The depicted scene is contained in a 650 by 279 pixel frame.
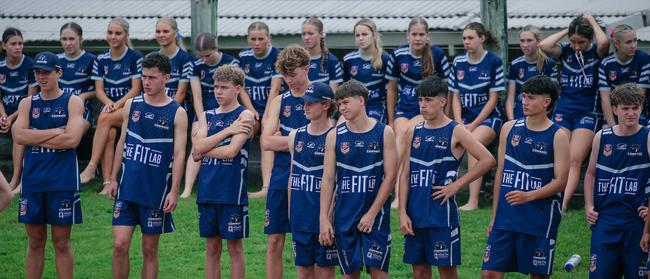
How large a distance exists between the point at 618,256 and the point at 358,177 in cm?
221

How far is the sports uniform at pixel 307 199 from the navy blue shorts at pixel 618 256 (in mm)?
2149

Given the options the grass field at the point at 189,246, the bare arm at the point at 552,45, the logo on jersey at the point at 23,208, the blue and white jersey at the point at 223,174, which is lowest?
the grass field at the point at 189,246

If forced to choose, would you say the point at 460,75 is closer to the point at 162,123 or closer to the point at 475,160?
the point at 475,160

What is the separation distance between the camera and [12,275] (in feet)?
34.9

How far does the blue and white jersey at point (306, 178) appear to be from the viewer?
902 cm

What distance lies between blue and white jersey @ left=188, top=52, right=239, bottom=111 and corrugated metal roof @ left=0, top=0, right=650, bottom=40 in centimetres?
191

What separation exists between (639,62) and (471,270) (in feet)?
11.2

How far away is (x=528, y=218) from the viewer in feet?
28.3

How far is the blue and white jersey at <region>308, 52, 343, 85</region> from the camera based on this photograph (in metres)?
13.1

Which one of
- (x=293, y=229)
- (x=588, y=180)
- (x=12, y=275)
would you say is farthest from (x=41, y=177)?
(x=588, y=180)

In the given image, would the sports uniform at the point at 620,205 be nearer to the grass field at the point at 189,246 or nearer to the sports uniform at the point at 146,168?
the grass field at the point at 189,246

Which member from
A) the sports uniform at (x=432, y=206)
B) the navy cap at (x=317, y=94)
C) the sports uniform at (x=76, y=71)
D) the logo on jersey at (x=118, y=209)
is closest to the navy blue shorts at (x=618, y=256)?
the sports uniform at (x=432, y=206)

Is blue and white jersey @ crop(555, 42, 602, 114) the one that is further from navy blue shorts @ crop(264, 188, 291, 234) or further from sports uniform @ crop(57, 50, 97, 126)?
sports uniform @ crop(57, 50, 97, 126)

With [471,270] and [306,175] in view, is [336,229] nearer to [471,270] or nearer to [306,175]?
[306,175]
